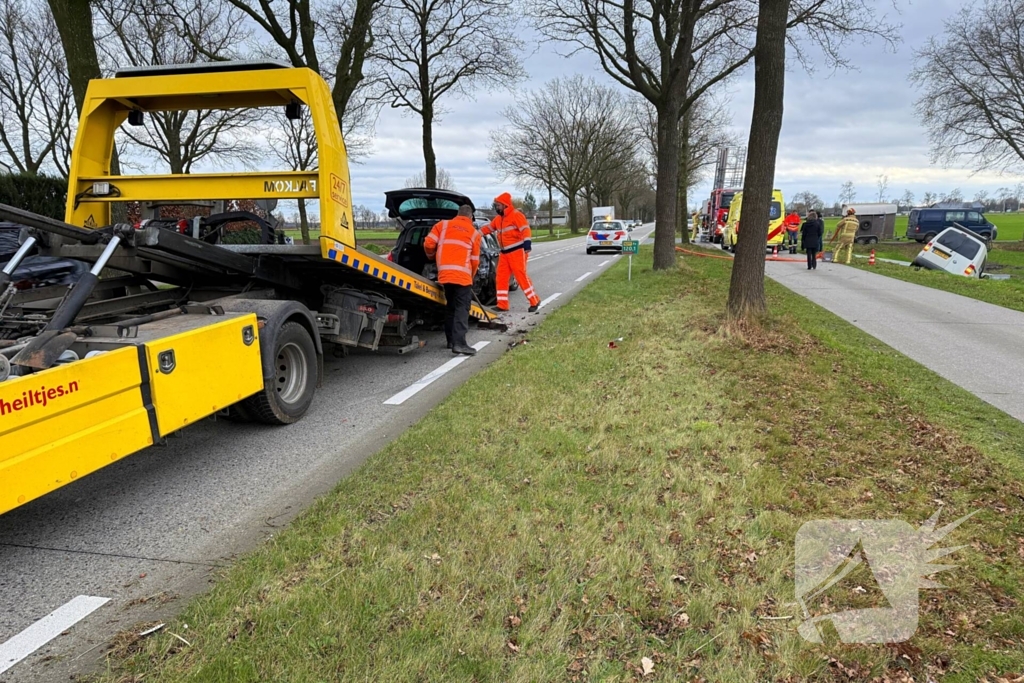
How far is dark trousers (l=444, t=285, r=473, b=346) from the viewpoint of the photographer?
7.46 metres

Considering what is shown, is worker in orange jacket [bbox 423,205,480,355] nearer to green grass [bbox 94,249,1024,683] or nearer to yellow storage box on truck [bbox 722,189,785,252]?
green grass [bbox 94,249,1024,683]

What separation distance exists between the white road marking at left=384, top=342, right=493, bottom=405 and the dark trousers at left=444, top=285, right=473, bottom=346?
27cm

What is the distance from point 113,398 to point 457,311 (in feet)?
15.4

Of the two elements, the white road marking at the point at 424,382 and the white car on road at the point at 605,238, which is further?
the white car on road at the point at 605,238

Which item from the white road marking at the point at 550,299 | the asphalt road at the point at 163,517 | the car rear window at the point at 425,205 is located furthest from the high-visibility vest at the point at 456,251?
the white road marking at the point at 550,299

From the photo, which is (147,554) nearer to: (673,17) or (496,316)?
(496,316)

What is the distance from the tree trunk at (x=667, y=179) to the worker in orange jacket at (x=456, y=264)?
8806 millimetres

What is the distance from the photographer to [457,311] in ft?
24.8

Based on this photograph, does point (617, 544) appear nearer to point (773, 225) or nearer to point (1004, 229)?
point (773, 225)

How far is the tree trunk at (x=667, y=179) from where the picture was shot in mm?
15125

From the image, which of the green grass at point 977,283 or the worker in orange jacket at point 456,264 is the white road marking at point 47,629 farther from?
the green grass at point 977,283

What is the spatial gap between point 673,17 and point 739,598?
1530 centimetres

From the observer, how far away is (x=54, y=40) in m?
25.5

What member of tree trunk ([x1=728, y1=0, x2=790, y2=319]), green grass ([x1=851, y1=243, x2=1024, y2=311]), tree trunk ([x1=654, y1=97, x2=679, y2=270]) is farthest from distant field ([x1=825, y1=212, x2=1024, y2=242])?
tree trunk ([x1=728, y1=0, x2=790, y2=319])
